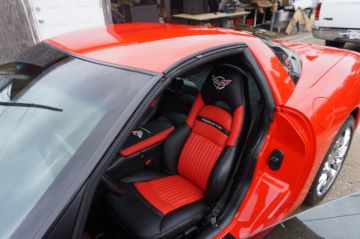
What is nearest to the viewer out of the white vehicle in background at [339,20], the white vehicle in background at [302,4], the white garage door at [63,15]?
the white garage door at [63,15]

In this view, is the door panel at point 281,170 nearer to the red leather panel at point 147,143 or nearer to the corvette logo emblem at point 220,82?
the corvette logo emblem at point 220,82

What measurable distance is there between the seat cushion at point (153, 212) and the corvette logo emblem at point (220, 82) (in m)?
0.64

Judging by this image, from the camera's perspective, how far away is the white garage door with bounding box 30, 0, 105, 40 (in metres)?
4.10

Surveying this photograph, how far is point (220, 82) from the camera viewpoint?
1723 mm

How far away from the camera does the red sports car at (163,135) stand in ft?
3.29

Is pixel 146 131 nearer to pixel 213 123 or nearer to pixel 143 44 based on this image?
pixel 213 123

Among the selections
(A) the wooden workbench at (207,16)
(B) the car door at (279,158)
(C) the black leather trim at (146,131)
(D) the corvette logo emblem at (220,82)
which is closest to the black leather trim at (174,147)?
(C) the black leather trim at (146,131)

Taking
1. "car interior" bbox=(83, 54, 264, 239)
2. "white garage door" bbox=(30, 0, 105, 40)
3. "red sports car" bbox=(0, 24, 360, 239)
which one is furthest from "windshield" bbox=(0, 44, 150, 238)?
"white garage door" bbox=(30, 0, 105, 40)

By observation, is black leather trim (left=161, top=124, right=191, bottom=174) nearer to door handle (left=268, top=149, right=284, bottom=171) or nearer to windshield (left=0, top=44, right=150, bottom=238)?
door handle (left=268, top=149, right=284, bottom=171)

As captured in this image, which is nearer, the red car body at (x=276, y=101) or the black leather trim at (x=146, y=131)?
the red car body at (x=276, y=101)

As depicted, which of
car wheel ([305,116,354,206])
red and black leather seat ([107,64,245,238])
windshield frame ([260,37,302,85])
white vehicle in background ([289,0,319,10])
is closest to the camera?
red and black leather seat ([107,64,245,238])

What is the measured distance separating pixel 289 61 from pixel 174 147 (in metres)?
0.98

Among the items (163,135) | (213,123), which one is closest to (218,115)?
(213,123)

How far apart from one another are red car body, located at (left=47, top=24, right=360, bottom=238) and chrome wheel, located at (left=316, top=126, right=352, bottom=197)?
27cm
